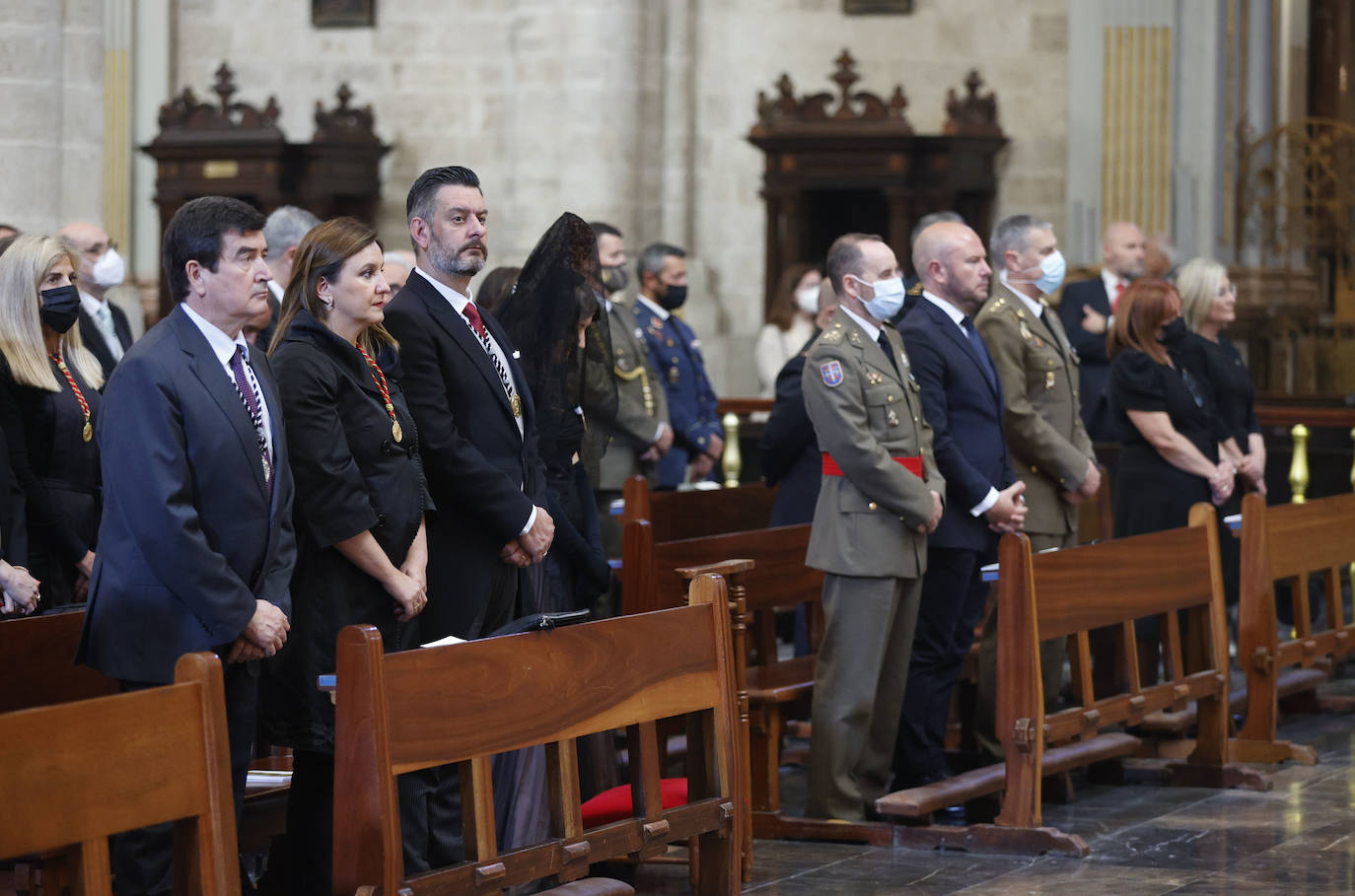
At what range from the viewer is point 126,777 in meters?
2.76

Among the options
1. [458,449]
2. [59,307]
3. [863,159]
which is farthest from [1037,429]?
[863,159]

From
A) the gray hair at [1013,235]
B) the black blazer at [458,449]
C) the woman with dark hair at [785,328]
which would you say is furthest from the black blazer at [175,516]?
the woman with dark hair at [785,328]

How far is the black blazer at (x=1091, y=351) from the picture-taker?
8.64 meters

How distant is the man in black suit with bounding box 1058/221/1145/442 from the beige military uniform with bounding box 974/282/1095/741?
10.1 feet

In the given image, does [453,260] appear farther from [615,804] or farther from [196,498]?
[615,804]

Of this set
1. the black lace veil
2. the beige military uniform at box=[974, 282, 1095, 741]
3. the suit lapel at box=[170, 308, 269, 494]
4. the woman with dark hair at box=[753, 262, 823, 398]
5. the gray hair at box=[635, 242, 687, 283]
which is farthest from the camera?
the woman with dark hair at box=[753, 262, 823, 398]

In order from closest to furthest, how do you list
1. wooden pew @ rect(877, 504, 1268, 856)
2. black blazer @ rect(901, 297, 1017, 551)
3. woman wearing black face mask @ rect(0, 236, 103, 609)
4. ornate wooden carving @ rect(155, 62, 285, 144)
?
woman wearing black face mask @ rect(0, 236, 103, 609) < wooden pew @ rect(877, 504, 1268, 856) < black blazer @ rect(901, 297, 1017, 551) < ornate wooden carving @ rect(155, 62, 285, 144)

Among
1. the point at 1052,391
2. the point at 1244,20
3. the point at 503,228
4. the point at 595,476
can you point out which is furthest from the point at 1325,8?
the point at 595,476

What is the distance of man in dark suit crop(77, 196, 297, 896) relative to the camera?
339 centimetres

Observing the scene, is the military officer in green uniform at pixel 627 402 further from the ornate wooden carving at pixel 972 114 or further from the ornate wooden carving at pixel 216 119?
the ornate wooden carving at pixel 216 119

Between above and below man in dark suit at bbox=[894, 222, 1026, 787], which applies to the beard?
above

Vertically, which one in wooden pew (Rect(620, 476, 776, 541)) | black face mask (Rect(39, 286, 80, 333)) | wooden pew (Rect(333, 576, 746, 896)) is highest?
black face mask (Rect(39, 286, 80, 333))

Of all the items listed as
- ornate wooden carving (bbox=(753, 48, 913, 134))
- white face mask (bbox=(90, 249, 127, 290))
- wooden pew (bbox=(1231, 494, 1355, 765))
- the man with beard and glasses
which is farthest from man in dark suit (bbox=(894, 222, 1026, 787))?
ornate wooden carving (bbox=(753, 48, 913, 134))

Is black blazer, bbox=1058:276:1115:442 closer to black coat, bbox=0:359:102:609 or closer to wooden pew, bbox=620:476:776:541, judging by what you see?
wooden pew, bbox=620:476:776:541
